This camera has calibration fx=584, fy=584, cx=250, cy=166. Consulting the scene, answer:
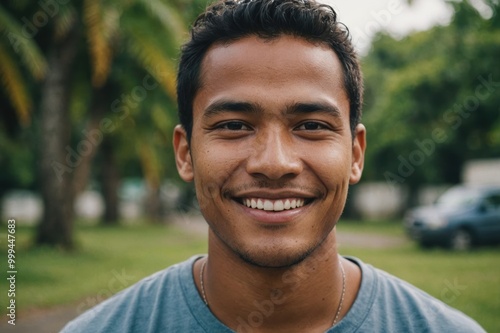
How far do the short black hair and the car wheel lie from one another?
48.4ft

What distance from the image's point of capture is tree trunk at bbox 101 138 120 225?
28016 millimetres

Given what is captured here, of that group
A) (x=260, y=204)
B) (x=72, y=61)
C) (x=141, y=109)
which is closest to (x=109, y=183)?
(x=141, y=109)

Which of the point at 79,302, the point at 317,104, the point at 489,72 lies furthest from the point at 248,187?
the point at 489,72

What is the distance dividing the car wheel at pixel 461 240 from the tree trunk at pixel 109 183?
15.9 m

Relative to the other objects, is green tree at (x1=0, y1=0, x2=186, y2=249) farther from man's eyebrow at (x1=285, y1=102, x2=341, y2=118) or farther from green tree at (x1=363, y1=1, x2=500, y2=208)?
man's eyebrow at (x1=285, y1=102, x2=341, y2=118)

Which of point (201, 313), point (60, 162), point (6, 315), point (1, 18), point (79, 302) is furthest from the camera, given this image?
point (60, 162)

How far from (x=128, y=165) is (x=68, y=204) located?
23.0 meters

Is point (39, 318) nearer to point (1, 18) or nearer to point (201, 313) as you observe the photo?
point (1, 18)

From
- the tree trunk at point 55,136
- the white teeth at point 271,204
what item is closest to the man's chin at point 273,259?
the white teeth at point 271,204

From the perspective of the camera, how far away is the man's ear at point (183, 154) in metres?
2.29

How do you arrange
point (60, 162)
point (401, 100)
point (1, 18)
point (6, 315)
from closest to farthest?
point (6, 315) < point (1, 18) < point (60, 162) < point (401, 100)

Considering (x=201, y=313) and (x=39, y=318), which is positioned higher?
(x=201, y=313)

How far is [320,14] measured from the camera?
2172 millimetres

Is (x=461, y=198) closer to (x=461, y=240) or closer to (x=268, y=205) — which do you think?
(x=461, y=240)
